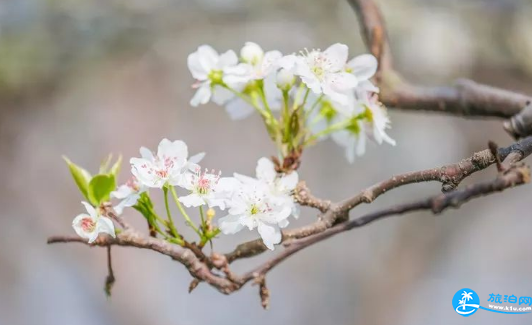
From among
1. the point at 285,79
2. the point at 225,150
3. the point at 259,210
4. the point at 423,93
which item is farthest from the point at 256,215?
the point at 225,150

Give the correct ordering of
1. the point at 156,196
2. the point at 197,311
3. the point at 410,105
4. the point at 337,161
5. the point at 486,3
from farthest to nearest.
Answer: the point at 337,161
the point at 486,3
the point at 197,311
the point at 156,196
the point at 410,105

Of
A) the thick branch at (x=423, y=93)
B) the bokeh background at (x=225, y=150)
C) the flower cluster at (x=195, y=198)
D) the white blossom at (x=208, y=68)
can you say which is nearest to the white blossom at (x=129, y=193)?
the flower cluster at (x=195, y=198)

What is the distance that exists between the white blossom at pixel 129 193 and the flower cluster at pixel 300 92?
0.10 m

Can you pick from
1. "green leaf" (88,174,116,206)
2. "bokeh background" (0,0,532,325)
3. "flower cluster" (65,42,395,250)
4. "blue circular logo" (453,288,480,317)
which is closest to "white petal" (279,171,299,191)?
"flower cluster" (65,42,395,250)

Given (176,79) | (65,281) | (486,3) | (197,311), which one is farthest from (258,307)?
(486,3)

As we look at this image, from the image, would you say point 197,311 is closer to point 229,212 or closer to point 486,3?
point 486,3

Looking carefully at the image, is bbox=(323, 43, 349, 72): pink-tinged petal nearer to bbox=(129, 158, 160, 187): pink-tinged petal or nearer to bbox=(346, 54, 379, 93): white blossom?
bbox=(346, 54, 379, 93): white blossom

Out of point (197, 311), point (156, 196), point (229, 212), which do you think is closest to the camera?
point (229, 212)

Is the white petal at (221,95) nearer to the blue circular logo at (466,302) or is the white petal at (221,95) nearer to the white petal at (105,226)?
the white petal at (105,226)

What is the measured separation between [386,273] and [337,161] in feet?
1.27

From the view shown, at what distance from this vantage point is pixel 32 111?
7.66 ft

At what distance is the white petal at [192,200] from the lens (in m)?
0.35

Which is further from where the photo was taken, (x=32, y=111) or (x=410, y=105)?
(x=32, y=111)

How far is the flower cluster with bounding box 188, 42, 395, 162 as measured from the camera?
1.31ft
